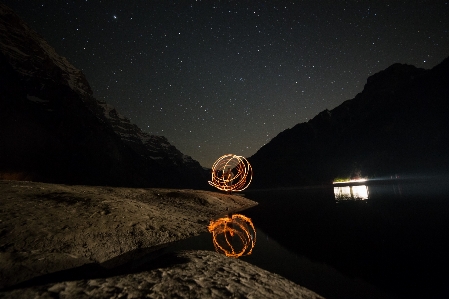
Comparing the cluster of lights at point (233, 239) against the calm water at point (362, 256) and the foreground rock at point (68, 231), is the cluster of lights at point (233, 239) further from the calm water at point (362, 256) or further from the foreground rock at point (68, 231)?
the foreground rock at point (68, 231)

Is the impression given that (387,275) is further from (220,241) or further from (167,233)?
(167,233)

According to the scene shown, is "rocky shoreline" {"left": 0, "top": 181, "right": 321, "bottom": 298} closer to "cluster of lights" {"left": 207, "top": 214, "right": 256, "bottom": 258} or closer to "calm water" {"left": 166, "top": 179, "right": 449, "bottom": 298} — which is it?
"cluster of lights" {"left": 207, "top": 214, "right": 256, "bottom": 258}

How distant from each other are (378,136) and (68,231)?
15762cm

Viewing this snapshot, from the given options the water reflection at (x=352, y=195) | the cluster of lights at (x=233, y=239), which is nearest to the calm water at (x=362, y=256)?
the cluster of lights at (x=233, y=239)

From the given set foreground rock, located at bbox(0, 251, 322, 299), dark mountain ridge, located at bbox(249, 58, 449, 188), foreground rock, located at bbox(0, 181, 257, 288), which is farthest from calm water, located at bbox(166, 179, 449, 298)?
dark mountain ridge, located at bbox(249, 58, 449, 188)

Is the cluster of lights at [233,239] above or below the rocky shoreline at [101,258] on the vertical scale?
below

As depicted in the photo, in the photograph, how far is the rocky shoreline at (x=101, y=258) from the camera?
3555 millimetres

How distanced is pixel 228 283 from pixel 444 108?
143173 millimetres

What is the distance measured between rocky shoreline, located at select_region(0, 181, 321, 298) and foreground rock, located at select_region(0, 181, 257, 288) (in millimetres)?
20

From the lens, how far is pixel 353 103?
173 m

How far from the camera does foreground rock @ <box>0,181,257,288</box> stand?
17.7 feet

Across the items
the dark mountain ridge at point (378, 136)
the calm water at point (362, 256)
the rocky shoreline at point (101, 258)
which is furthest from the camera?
the dark mountain ridge at point (378, 136)

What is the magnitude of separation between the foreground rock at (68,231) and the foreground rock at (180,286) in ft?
7.73

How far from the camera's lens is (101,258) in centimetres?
650
